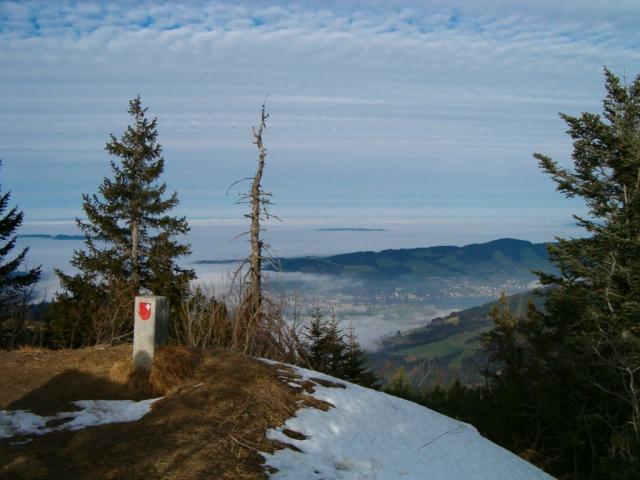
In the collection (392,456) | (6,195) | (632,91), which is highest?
(632,91)

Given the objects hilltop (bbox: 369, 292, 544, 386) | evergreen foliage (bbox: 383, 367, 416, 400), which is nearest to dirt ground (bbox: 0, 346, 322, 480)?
evergreen foliage (bbox: 383, 367, 416, 400)

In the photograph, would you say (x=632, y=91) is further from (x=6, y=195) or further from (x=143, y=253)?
(x=6, y=195)

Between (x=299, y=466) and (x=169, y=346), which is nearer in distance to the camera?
(x=299, y=466)

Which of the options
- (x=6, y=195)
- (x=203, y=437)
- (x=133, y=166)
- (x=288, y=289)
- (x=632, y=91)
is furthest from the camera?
(x=133, y=166)

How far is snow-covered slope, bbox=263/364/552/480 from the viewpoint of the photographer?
5.70 meters

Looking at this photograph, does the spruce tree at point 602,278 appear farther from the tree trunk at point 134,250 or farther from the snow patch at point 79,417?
the tree trunk at point 134,250

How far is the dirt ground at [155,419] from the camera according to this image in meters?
5.04

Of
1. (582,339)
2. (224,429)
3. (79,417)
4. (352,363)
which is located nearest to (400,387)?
(352,363)

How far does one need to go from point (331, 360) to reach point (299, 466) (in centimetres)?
1458

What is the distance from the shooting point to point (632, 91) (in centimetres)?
2450

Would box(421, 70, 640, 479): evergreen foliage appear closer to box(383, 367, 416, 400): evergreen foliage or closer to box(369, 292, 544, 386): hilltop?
box(383, 367, 416, 400): evergreen foliage

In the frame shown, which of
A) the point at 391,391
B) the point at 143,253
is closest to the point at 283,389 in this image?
the point at 391,391

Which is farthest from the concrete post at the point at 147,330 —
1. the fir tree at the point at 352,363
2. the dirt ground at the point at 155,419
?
the fir tree at the point at 352,363

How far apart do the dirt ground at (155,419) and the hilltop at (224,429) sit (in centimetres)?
1
